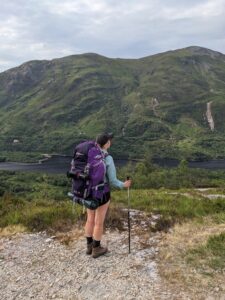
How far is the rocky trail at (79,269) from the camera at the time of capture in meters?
8.02

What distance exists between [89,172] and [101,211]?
42.6 inches

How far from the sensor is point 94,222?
972cm

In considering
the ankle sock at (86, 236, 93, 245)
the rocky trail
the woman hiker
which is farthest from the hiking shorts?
the rocky trail

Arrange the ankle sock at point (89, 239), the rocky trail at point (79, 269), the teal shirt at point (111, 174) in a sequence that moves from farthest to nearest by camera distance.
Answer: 1. the ankle sock at point (89, 239)
2. the teal shirt at point (111, 174)
3. the rocky trail at point (79, 269)

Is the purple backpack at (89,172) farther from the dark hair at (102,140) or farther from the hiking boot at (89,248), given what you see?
the hiking boot at (89,248)

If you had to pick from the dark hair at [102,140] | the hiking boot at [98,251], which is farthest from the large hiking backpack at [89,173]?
the hiking boot at [98,251]

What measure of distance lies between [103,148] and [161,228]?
149 inches

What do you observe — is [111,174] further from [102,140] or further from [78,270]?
[78,270]

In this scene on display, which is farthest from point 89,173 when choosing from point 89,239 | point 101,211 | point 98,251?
point 98,251

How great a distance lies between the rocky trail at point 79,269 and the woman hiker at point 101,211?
25 cm

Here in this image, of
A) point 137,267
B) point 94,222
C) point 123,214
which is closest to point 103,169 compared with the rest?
point 94,222

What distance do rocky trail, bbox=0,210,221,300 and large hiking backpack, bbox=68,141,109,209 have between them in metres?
1.57

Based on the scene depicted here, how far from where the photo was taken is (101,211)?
937 cm

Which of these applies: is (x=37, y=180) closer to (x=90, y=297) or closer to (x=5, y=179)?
(x=5, y=179)
